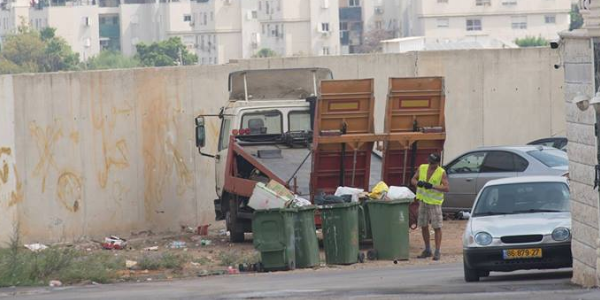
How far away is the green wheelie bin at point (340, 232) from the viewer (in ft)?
77.4

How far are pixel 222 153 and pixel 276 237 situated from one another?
6334 mm

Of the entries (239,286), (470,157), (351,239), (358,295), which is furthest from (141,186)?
(358,295)

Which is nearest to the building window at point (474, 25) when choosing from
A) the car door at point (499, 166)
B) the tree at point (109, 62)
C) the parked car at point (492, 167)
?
the tree at point (109, 62)

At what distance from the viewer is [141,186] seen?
32.6 metres

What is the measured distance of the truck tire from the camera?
2808 cm

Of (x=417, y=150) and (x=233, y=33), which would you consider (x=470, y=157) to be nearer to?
(x=417, y=150)

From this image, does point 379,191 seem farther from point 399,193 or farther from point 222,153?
point 222,153

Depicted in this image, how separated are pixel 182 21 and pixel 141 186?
521ft

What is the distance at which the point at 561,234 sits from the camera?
19516 millimetres

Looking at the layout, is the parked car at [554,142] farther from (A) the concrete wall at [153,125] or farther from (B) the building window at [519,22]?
(B) the building window at [519,22]

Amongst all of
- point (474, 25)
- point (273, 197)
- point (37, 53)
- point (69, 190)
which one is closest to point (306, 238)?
point (273, 197)

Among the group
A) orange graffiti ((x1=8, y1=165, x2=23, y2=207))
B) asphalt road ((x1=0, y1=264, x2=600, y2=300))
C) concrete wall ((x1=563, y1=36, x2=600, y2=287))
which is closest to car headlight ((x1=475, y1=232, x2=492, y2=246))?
asphalt road ((x1=0, y1=264, x2=600, y2=300))

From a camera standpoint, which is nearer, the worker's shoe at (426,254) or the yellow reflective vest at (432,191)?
the yellow reflective vest at (432,191)

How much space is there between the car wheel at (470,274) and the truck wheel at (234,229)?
8687 mm
